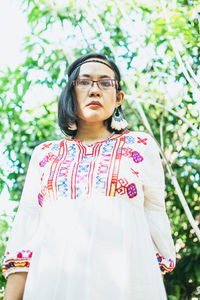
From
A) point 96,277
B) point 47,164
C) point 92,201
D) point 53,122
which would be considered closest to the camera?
point 96,277

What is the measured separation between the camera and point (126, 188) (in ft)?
Result: 3.75

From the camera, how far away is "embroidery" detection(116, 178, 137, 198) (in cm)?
114

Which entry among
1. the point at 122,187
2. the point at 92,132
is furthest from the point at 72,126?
the point at 122,187

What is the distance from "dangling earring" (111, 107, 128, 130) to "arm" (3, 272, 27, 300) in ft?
1.74

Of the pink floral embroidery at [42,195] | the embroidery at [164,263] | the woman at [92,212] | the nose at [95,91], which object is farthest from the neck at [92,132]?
the embroidery at [164,263]

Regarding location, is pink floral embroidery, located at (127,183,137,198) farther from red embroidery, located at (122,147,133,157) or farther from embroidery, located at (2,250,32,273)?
embroidery, located at (2,250,32,273)

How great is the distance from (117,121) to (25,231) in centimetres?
46

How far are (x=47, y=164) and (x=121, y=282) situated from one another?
1.37 ft

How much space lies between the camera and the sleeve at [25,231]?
3.73 ft

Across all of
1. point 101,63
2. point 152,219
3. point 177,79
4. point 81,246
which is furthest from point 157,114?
point 81,246

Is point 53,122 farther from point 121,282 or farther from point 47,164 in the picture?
point 121,282

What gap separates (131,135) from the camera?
129cm

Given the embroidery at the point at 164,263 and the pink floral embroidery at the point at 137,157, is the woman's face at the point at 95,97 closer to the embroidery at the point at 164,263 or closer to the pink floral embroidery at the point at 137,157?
the pink floral embroidery at the point at 137,157

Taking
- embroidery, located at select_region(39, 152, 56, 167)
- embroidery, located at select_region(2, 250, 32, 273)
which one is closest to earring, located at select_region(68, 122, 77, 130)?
embroidery, located at select_region(39, 152, 56, 167)
